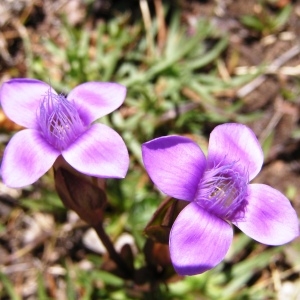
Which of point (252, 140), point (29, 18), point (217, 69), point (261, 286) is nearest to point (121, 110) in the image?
point (217, 69)

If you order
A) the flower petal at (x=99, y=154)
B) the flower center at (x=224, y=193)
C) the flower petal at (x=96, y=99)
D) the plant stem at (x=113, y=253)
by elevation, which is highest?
the flower petal at (x=96, y=99)

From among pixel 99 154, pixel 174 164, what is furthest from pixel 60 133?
pixel 174 164

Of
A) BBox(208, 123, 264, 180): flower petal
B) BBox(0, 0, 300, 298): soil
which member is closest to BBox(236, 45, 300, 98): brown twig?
BBox(0, 0, 300, 298): soil

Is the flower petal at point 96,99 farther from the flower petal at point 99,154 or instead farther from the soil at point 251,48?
the soil at point 251,48

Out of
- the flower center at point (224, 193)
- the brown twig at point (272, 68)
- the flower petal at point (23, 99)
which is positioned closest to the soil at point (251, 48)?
the brown twig at point (272, 68)

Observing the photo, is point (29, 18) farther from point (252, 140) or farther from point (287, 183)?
point (252, 140)

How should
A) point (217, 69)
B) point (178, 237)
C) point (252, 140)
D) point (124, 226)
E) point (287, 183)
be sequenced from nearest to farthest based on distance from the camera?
point (178, 237)
point (252, 140)
point (124, 226)
point (287, 183)
point (217, 69)

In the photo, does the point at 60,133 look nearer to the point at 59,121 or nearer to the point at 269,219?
the point at 59,121

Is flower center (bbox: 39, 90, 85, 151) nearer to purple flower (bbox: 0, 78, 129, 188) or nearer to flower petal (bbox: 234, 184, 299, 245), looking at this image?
purple flower (bbox: 0, 78, 129, 188)
